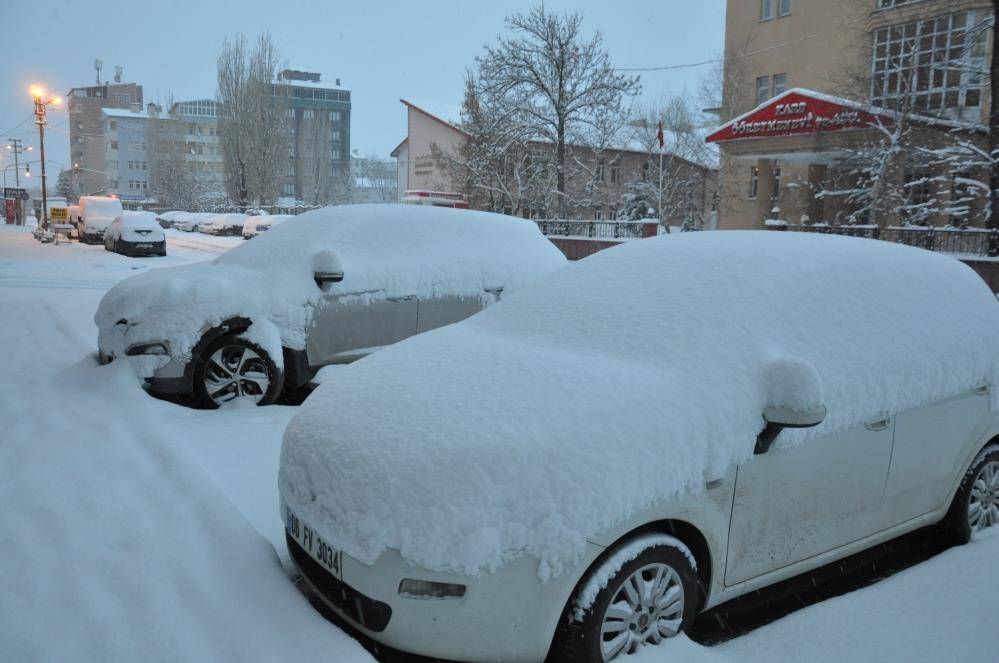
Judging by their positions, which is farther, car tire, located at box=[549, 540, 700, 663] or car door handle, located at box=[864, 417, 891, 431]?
car door handle, located at box=[864, 417, 891, 431]

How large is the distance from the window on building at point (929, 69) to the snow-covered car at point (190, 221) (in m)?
37.8

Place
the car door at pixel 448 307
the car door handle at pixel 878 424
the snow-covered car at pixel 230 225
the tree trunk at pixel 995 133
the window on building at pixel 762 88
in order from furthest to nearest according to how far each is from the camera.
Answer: the snow-covered car at pixel 230 225 → the window on building at pixel 762 88 → the tree trunk at pixel 995 133 → the car door at pixel 448 307 → the car door handle at pixel 878 424

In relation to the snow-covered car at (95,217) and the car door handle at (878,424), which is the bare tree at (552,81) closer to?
the snow-covered car at (95,217)

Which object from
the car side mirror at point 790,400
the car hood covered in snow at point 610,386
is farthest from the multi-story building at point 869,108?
the car side mirror at point 790,400

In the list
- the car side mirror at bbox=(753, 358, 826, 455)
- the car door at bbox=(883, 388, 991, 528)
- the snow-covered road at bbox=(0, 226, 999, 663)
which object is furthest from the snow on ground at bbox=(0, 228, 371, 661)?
the car door at bbox=(883, 388, 991, 528)

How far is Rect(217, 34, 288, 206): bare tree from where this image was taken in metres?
48.1

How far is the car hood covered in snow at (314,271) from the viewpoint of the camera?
5.38 meters

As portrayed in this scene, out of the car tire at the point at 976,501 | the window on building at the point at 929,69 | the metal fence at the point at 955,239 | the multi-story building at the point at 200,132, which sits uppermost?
the multi-story building at the point at 200,132

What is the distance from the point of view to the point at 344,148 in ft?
411

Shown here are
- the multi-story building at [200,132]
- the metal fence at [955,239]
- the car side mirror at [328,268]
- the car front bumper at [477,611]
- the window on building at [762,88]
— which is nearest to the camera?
the car front bumper at [477,611]

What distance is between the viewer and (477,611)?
2.20m

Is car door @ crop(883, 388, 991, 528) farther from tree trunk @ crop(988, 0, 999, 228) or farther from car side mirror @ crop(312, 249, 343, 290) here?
tree trunk @ crop(988, 0, 999, 228)

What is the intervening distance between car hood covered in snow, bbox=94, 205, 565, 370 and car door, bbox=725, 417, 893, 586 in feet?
12.2

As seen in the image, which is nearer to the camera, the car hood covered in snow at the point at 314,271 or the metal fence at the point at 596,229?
the car hood covered in snow at the point at 314,271
